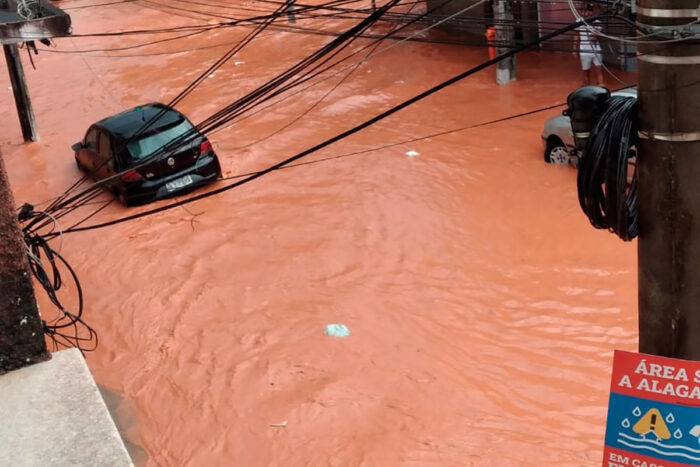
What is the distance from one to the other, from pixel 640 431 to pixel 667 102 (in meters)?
1.66

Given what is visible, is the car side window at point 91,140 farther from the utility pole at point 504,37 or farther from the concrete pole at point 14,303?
the concrete pole at point 14,303

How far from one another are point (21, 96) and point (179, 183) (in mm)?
7113

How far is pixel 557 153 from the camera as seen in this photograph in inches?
606

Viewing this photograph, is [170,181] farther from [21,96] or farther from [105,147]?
[21,96]

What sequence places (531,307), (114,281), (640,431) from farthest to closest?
(114,281)
(531,307)
(640,431)

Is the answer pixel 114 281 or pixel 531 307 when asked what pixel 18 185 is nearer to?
pixel 114 281

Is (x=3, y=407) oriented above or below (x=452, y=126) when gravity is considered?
above

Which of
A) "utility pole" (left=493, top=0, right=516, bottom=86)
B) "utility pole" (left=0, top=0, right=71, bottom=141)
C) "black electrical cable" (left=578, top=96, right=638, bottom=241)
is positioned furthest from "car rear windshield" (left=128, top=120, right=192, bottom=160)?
"black electrical cable" (left=578, top=96, right=638, bottom=241)

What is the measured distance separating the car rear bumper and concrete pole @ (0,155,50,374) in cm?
1089

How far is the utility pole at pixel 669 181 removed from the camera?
3.98 metres

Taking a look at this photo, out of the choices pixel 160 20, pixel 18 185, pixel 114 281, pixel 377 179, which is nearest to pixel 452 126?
pixel 377 179

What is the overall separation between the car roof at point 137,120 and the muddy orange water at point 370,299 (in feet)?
4.92

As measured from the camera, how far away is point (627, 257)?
12.4 metres

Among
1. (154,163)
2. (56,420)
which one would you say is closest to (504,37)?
(154,163)
